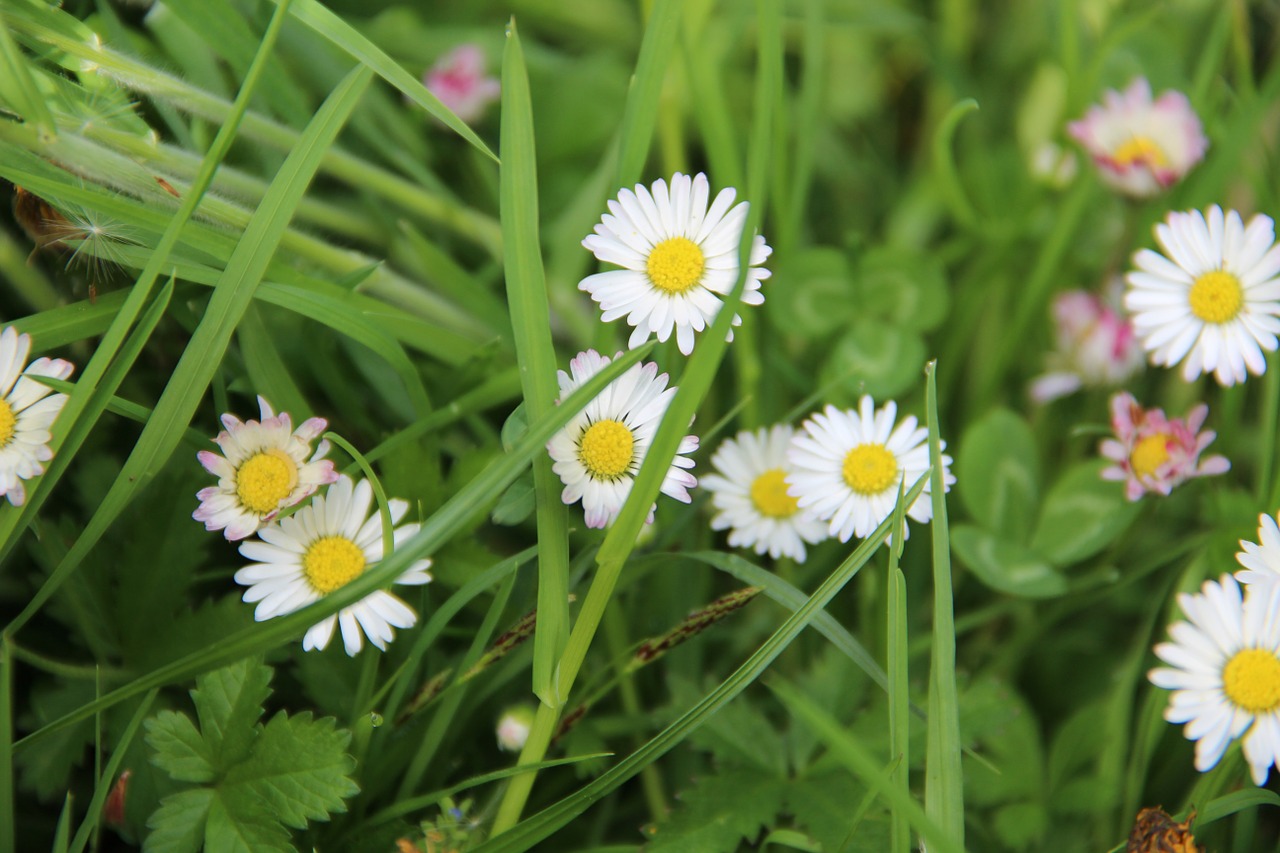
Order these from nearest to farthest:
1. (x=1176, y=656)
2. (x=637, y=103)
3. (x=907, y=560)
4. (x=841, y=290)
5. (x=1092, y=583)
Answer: (x=1176, y=656)
(x=637, y=103)
(x=1092, y=583)
(x=907, y=560)
(x=841, y=290)

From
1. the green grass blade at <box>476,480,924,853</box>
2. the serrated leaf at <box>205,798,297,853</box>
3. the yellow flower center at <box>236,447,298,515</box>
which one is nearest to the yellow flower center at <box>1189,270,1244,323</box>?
the green grass blade at <box>476,480,924,853</box>

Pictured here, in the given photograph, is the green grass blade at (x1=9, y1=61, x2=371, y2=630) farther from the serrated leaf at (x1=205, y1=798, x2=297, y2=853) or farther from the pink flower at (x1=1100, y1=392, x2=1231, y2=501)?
the pink flower at (x1=1100, y1=392, x2=1231, y2=501)

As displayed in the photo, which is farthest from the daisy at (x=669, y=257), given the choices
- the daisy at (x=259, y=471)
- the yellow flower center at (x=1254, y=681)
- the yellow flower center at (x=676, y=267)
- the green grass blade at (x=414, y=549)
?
the yellow flower center at (x=1254, y=681)

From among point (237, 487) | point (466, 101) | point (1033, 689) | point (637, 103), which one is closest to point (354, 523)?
point (237, 487)

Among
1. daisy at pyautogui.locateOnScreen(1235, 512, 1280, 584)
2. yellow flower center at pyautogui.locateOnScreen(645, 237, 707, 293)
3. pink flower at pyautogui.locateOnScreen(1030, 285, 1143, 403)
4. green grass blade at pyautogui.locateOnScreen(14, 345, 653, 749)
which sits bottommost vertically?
green grass blade at pyautogui.locateOnScreen(14, 345, 653, 749)

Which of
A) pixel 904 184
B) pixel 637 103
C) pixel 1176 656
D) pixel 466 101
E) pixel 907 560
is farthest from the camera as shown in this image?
pixel 904 184

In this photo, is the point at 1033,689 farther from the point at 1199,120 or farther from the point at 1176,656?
the point at 1199,120

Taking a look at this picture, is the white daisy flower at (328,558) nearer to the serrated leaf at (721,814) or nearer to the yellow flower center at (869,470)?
the serrated leaf at (721,814)
